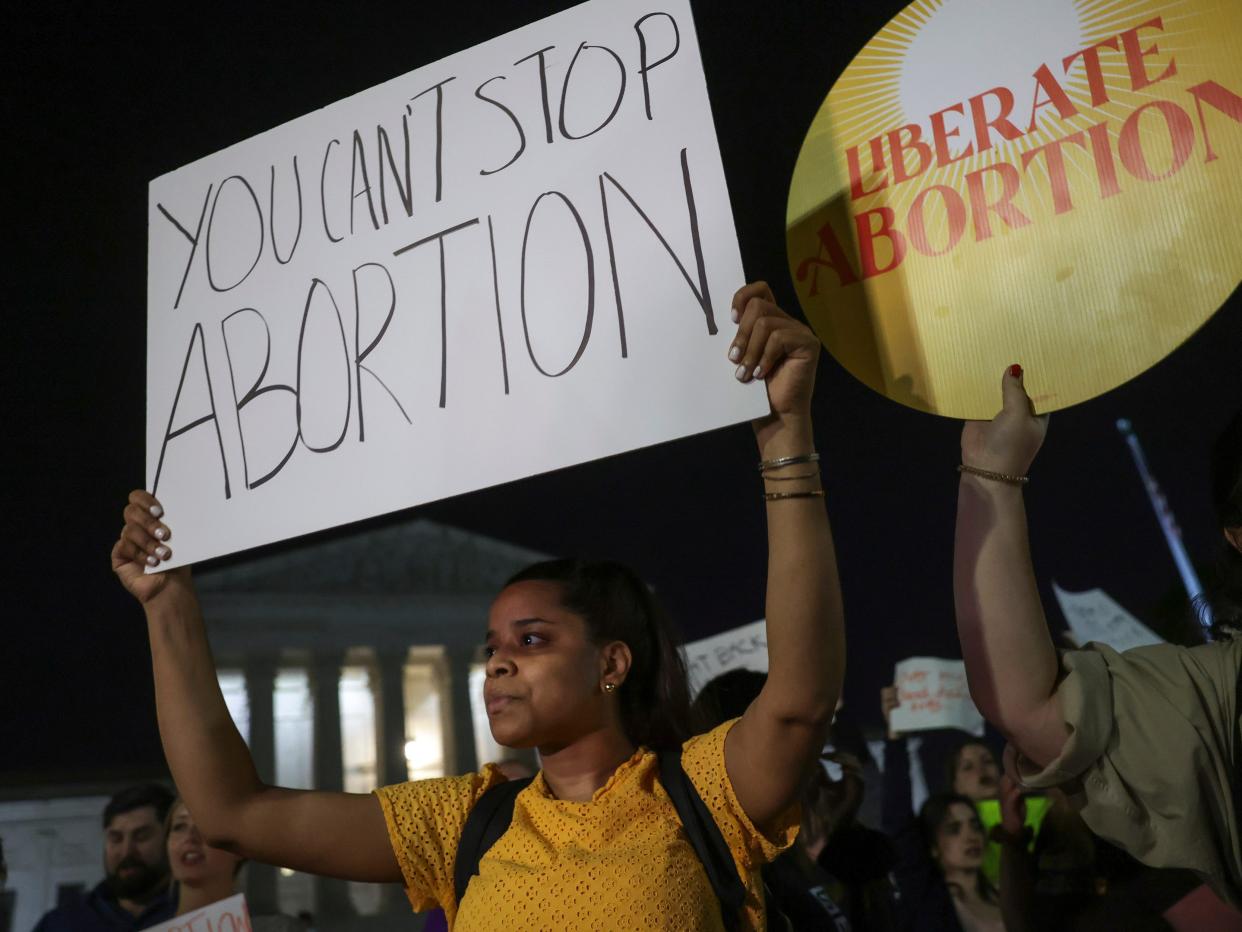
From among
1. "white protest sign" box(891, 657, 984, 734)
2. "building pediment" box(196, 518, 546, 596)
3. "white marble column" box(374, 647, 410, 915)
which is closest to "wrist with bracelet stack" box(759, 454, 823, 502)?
"white protest sign" box(891, 657, 984, 734)

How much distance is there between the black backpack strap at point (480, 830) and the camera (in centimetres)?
105

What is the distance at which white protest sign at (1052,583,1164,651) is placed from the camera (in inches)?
133

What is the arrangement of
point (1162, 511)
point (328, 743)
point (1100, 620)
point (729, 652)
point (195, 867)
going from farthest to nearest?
point (328, 743) < point (1162, 511) < point (1100, 620) < point (729, 652) < point (195, 867)

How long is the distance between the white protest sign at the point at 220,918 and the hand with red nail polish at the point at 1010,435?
1527mm

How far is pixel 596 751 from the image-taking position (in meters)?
1.10

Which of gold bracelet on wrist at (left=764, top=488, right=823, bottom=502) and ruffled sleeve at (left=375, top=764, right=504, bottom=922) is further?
ruffled sleeve at (left=375, top=764, right=504, bottom=922)

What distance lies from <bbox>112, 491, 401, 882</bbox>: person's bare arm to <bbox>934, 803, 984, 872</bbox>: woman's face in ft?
6.76

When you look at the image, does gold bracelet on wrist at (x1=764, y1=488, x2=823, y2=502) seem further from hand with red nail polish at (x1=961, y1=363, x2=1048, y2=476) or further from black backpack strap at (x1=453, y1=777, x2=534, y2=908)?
black backpack strap at (x1=453, y1=777, x2=534, y2=908)

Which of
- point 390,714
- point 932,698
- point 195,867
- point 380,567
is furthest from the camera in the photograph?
point 380,567

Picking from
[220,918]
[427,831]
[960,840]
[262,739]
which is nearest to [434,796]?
[427,831]

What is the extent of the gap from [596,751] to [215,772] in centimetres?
38

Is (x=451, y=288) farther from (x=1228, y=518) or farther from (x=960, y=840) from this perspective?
(x=960, y=840)

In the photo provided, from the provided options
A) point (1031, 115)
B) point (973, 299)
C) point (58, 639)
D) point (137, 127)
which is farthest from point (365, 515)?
point (58, 639)

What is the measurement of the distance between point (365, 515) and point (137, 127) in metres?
2.17
